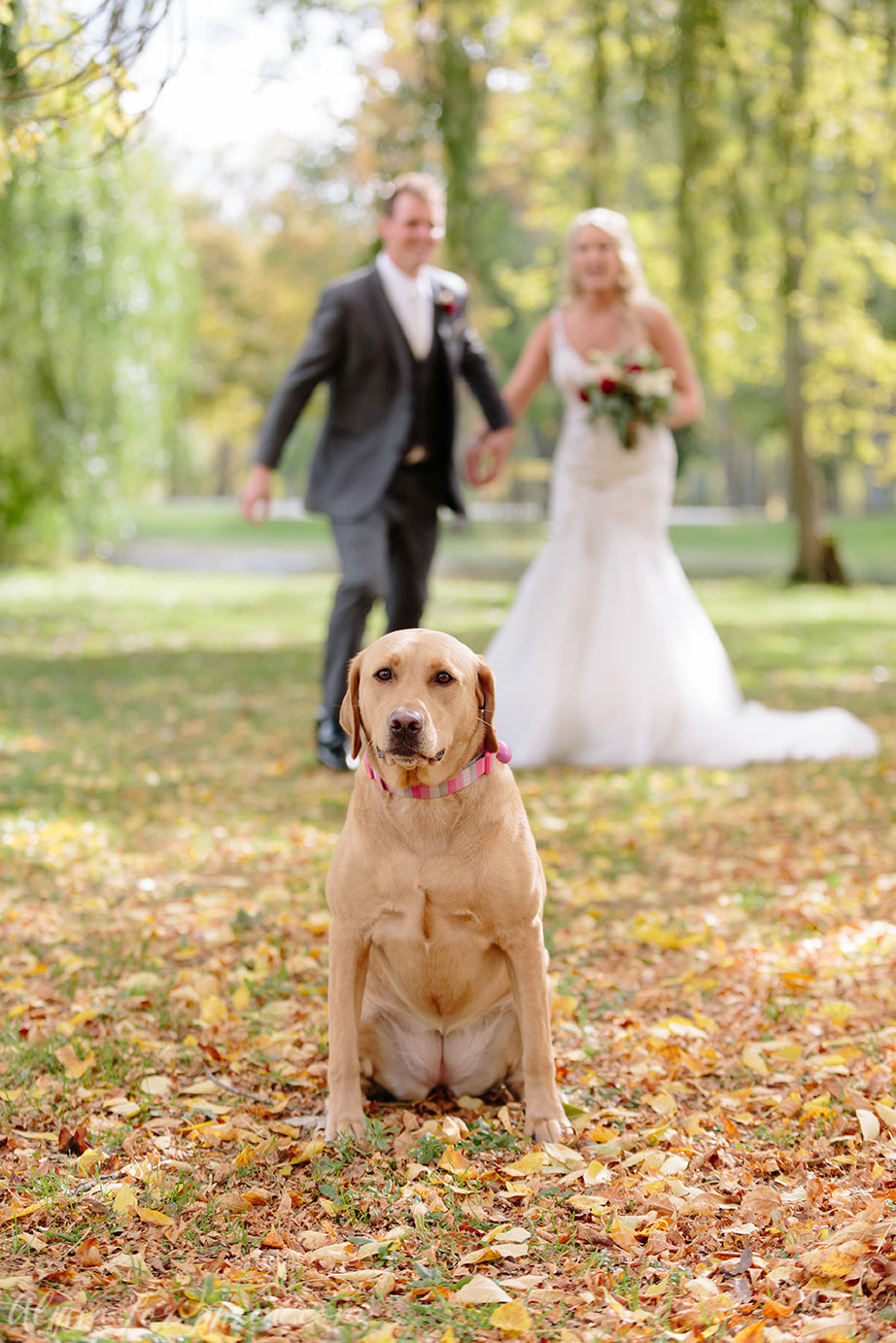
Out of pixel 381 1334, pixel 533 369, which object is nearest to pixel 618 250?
pixel 533 369

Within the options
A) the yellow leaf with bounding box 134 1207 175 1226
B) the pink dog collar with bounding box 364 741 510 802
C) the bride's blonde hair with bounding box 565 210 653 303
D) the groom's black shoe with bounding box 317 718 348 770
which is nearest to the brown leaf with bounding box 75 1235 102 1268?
the yellow leaf with bounding box 134 1207 175 1226

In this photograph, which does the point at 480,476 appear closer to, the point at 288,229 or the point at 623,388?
the point at 623,388

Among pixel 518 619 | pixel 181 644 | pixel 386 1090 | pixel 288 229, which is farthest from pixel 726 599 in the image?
pixel 288 229

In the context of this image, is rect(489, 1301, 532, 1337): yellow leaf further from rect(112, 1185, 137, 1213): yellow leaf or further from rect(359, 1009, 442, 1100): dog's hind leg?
rect(359, 1009, 442, 1100): dog's hind leg

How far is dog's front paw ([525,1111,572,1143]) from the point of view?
2.94 metres

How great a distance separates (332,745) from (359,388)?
189cm

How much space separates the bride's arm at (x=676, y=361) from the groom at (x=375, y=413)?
1.11m

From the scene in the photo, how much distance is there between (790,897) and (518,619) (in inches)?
120

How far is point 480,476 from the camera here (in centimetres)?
702

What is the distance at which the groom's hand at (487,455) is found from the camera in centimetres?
695

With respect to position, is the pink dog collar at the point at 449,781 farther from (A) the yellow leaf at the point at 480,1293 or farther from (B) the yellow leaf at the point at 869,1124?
(B) the yellow leaf at the point at 869,1124

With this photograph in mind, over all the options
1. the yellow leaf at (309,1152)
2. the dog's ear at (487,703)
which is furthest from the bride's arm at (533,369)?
the yellow leaf at (309,1152)

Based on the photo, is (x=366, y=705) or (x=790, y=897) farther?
(x=790, y=897)

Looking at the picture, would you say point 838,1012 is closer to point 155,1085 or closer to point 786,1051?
point 786,1051
